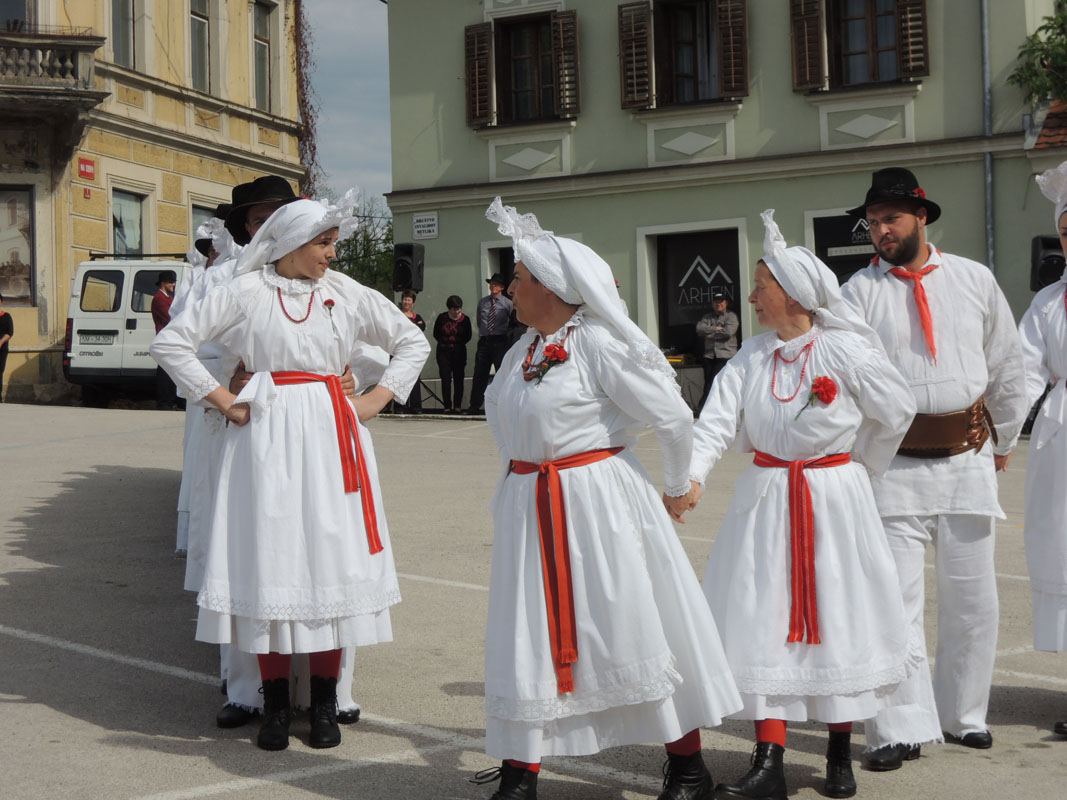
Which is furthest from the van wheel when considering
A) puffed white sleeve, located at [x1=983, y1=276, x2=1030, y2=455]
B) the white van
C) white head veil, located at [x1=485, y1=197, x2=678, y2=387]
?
white head veil, located at [x1=485, y1=197, x2=678, y2=387]

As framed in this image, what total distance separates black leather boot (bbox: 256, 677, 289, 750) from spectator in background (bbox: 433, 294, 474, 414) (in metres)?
17.5

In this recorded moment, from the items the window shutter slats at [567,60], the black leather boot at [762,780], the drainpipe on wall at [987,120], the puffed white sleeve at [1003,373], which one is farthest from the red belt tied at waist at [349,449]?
the window shutter slats at [567,60]

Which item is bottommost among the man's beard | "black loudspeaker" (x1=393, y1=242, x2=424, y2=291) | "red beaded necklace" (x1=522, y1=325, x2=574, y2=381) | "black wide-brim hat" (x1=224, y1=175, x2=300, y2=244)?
"red beaded necklace" (x1=522, y1=325, x2=574, y2=381)

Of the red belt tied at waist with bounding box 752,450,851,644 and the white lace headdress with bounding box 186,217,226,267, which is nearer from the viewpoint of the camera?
the red belt tied at waist with bounding box 752,450,851,644

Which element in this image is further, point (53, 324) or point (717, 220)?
point (53, 324)

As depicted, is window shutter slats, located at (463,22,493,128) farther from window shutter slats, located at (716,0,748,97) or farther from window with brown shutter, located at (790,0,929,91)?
window with brown shutter, located at (790,0,929,91)

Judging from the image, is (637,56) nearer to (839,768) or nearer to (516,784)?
(839,768)

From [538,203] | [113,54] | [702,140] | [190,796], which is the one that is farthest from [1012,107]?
[190,796]

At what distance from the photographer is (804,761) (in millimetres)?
5551

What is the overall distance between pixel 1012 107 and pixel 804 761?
60.1 ft

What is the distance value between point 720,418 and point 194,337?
7.08 feet

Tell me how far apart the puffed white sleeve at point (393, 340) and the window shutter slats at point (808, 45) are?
17790mm

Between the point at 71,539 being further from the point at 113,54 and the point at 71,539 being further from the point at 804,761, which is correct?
the point at 113,54

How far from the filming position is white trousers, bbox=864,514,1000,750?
5.74 metres
